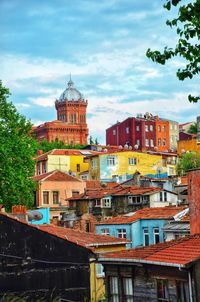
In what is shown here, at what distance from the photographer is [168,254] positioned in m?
19.9

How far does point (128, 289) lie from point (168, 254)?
2.44 meters

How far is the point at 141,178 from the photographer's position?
69.8 m

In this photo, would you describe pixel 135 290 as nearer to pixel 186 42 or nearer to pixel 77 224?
pixel 186 42

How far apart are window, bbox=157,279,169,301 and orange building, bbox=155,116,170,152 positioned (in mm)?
113688

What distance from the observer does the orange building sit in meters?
134

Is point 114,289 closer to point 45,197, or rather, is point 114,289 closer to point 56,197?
point 45,197

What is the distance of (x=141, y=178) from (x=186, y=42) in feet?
185

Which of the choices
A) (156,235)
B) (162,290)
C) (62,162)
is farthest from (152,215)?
(62,162)

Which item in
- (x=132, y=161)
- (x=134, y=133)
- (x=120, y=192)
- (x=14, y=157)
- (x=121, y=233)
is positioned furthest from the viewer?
(x=134, y=133)

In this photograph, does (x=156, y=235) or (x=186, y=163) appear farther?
(x=186, y=163)

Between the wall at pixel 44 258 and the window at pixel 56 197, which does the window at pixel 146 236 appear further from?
the window at pixel 56 197

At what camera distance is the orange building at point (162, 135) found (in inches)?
5271

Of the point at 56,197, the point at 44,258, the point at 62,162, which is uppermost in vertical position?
the point at 62,162

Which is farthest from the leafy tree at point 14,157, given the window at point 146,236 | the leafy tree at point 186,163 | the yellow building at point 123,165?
the leafy tree at point 186,163
